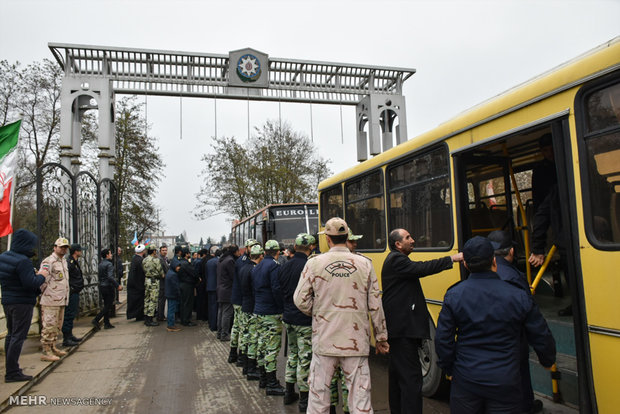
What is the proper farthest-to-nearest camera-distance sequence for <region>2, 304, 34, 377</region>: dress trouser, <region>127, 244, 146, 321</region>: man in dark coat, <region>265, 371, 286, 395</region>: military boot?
<region>127, 244, 146, 321</region>: man in dark coat → <region>2, 304, 34, 377</region>: dress trouser → <region>265, 371, 286, 395</region>: military boot

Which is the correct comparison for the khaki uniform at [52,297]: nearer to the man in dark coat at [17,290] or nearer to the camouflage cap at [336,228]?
the man in dark coat at [17,290]

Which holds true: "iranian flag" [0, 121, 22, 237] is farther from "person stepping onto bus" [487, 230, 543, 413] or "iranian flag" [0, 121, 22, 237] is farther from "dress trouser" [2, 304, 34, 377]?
"person stepping onto bus" [487, 230, 543, 413]

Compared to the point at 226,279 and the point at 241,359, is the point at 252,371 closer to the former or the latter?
the point at 241,359

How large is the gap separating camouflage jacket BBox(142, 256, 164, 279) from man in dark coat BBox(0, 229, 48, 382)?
4.82m

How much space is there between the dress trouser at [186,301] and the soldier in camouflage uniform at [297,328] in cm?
625

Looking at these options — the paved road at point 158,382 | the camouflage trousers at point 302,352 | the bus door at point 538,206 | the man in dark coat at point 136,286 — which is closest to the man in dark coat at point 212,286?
the paved road at point 158,382

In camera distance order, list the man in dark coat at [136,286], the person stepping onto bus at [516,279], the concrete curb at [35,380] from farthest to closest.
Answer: the man in dark coat at [136,286] < the concrete curb at [35,380] < the person stepping onto bus at [516,279]

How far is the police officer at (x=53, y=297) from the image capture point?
733 centimetres

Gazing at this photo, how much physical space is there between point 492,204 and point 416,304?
2.09 meters

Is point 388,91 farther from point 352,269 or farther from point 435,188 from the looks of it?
point 352,269

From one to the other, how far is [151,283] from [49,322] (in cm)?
374

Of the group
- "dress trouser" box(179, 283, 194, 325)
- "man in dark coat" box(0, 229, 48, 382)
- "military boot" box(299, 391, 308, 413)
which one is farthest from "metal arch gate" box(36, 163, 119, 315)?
"military boot" box(299, 391, 308, 413)

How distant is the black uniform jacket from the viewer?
3838 millimetres

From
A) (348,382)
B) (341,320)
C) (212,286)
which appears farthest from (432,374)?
(212,286)
